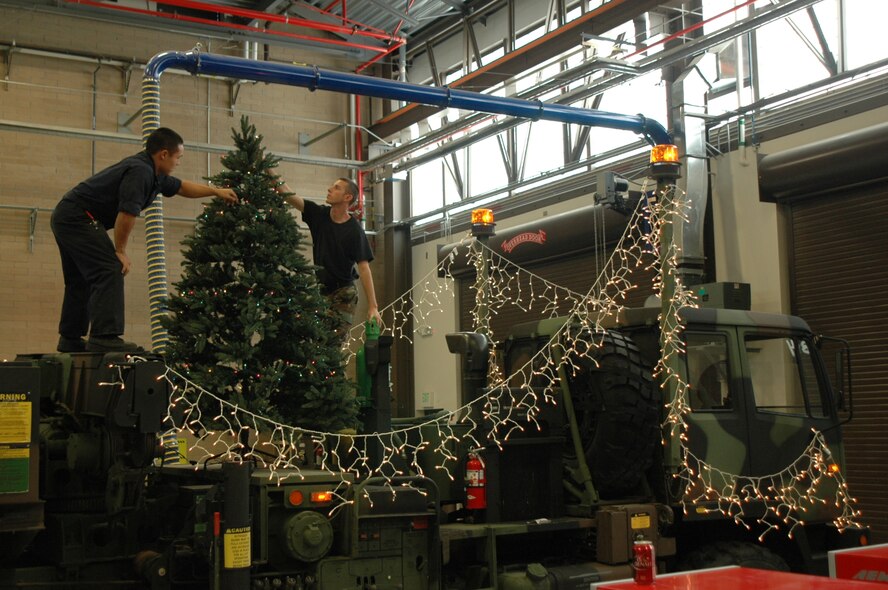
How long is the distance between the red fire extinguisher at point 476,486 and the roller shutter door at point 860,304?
5.04 metres

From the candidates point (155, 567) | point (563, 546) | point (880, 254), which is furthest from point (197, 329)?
point (880, 254)

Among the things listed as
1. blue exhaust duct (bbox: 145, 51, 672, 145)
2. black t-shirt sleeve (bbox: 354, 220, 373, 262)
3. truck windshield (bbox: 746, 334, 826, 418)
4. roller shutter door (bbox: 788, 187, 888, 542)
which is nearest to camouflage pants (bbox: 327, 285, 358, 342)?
black t-shirt sleeve (bbox: 354, 220, 373, 262)

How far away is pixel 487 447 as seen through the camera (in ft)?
20.8

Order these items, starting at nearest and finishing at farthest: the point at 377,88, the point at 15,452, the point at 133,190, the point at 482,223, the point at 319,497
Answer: the point at 15,452 → the point at 319,497 → the point at 133,190 → the point at 377,88 → the point at 482,223

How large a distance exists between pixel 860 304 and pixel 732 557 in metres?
4.25

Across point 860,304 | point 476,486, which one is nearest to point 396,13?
point 860,304

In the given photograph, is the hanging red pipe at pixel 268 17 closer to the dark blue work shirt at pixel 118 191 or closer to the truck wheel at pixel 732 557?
the dark blue work shirt at pixel 118 191

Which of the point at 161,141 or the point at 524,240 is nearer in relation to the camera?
the point at 161,141

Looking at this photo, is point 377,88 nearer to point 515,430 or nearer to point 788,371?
point 515,430

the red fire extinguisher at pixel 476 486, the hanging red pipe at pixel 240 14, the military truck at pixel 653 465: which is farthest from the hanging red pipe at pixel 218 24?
the red fire extinguisher at pixel 476 486

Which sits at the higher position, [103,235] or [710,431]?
[103,235]

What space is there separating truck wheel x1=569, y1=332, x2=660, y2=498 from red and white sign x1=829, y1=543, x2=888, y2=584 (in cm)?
204

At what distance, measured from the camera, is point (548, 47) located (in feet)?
45.1

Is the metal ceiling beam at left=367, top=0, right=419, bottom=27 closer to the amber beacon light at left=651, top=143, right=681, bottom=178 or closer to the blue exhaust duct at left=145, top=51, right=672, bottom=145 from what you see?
the blue exhaust duct at left=145, top=51, right=672, bottom=145
